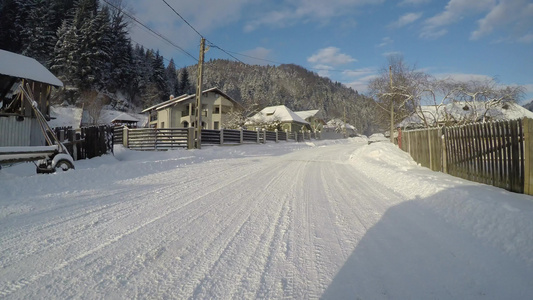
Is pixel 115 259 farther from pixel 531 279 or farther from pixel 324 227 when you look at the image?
pixel 531 279

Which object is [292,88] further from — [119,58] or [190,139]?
[190,139]

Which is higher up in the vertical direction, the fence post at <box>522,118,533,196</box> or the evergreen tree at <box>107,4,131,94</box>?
the evergreen tree at <box>107,4,131,94</box>

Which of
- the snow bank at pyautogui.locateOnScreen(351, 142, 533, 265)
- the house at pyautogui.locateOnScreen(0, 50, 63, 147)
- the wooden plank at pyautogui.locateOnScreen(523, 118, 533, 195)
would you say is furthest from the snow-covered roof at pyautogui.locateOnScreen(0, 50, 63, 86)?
the wooden plank at pyautogui.locateOnScreen(523, 118, 533, 195)

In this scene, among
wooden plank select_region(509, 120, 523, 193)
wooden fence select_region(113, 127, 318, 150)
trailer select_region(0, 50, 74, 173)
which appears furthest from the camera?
wooden fence select_region(113, 127, 318, 150)

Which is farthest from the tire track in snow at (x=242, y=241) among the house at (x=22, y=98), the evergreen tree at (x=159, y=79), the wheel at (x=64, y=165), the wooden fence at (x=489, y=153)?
the evergreen tree at (x=159, y=79)

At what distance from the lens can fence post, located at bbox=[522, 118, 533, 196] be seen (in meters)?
4.44

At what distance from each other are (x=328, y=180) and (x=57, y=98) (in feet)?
159

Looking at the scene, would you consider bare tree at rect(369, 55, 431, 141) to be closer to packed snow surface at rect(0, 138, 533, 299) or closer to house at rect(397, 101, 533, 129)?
house at rect(397, 101, 533, 129)

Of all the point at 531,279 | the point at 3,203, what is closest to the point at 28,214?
the point at 3,203

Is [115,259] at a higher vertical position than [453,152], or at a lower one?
lower

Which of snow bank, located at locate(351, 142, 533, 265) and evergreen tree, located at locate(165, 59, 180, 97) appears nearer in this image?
snow bank, located at locate(351, 142, 533, 265)

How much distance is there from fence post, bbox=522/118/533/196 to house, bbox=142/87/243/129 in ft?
110

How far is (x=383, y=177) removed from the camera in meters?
7.30

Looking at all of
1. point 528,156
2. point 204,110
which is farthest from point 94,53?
point 528,156
